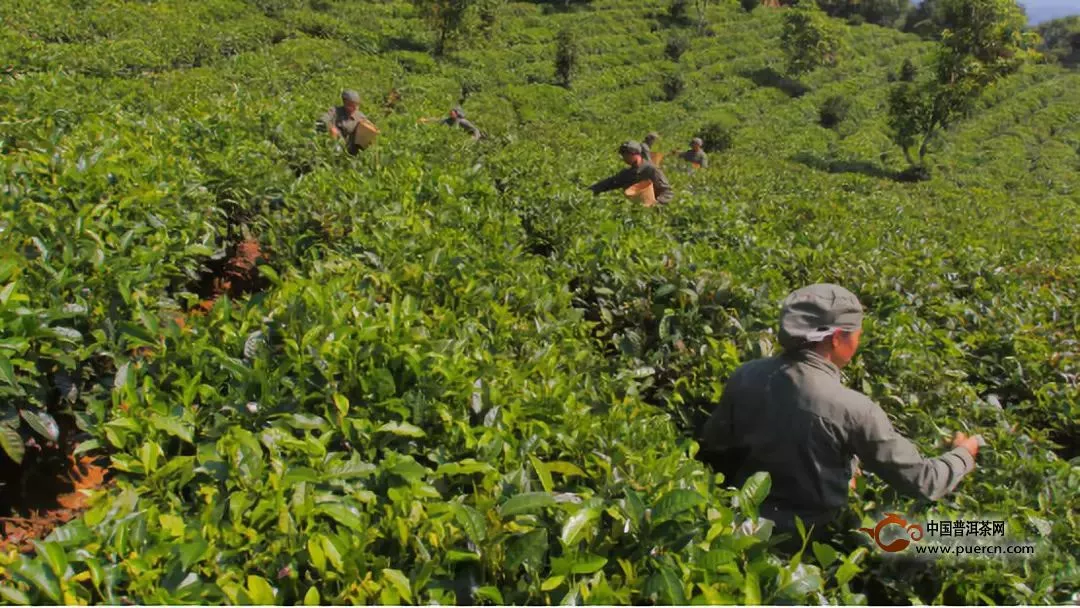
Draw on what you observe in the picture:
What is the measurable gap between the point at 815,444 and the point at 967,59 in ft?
84.5

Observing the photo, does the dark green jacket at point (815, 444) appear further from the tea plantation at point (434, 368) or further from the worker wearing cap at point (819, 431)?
the tea plantation at point (434, 368)

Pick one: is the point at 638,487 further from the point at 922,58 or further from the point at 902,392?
the point at 922,58

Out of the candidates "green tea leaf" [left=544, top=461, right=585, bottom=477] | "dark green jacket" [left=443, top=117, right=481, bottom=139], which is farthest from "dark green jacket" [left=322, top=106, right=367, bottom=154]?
"green tea leaf" [left=544, top=461, right=585, bottom=477]

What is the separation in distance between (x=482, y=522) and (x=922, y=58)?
43.3m

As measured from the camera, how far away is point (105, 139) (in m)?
4.62

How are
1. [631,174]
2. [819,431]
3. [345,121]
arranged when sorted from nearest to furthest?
[819,431]
[631,174]
[345,121]

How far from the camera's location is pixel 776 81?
3484cm

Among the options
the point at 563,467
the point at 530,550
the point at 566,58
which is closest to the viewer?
the point at 530,550

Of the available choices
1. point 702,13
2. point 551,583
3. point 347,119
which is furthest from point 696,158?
point 702,13

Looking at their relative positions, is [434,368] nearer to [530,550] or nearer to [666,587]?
[530,550]

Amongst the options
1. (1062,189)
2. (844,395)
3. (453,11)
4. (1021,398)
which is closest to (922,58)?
(1062,189)

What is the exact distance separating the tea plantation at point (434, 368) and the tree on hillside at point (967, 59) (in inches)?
704

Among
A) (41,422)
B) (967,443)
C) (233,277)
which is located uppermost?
(967,443)

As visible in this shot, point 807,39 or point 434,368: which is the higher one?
point 807,39
